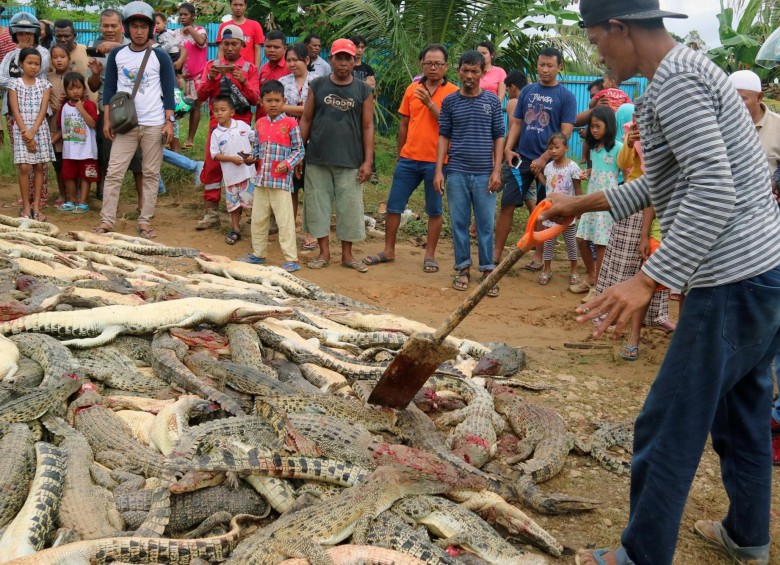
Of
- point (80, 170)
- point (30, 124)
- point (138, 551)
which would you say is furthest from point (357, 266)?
point (138, 551)

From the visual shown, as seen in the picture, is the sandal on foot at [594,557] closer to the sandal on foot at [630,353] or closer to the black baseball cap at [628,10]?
the black baseball cap at [628,10]

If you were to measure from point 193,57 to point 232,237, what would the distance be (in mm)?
3370

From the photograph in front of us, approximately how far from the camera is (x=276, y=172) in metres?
7.42

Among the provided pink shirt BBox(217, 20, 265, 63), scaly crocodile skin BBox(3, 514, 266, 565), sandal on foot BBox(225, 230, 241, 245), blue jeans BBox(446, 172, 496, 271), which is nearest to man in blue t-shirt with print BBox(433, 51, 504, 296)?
blue jeans BBox(446, 172, 496, 271)

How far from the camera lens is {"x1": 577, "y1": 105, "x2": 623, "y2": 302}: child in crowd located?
22.0 ft

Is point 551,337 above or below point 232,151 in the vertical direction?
below

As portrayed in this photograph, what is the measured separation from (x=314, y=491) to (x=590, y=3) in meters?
2.11

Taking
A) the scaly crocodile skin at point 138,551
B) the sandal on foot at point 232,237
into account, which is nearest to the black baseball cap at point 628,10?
the scaly crocodile skin at point 138,551

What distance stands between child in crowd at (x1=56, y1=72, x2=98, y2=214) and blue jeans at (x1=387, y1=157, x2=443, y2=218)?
11.9ft

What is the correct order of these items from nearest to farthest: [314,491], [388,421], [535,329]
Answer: [314,491] → [388,421] → [535,329]

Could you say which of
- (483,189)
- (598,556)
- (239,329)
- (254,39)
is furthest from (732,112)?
(254,39)

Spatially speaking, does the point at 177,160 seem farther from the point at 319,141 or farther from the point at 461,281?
the point at 461,281

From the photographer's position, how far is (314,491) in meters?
3.12

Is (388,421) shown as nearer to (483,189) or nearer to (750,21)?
(483,189)
